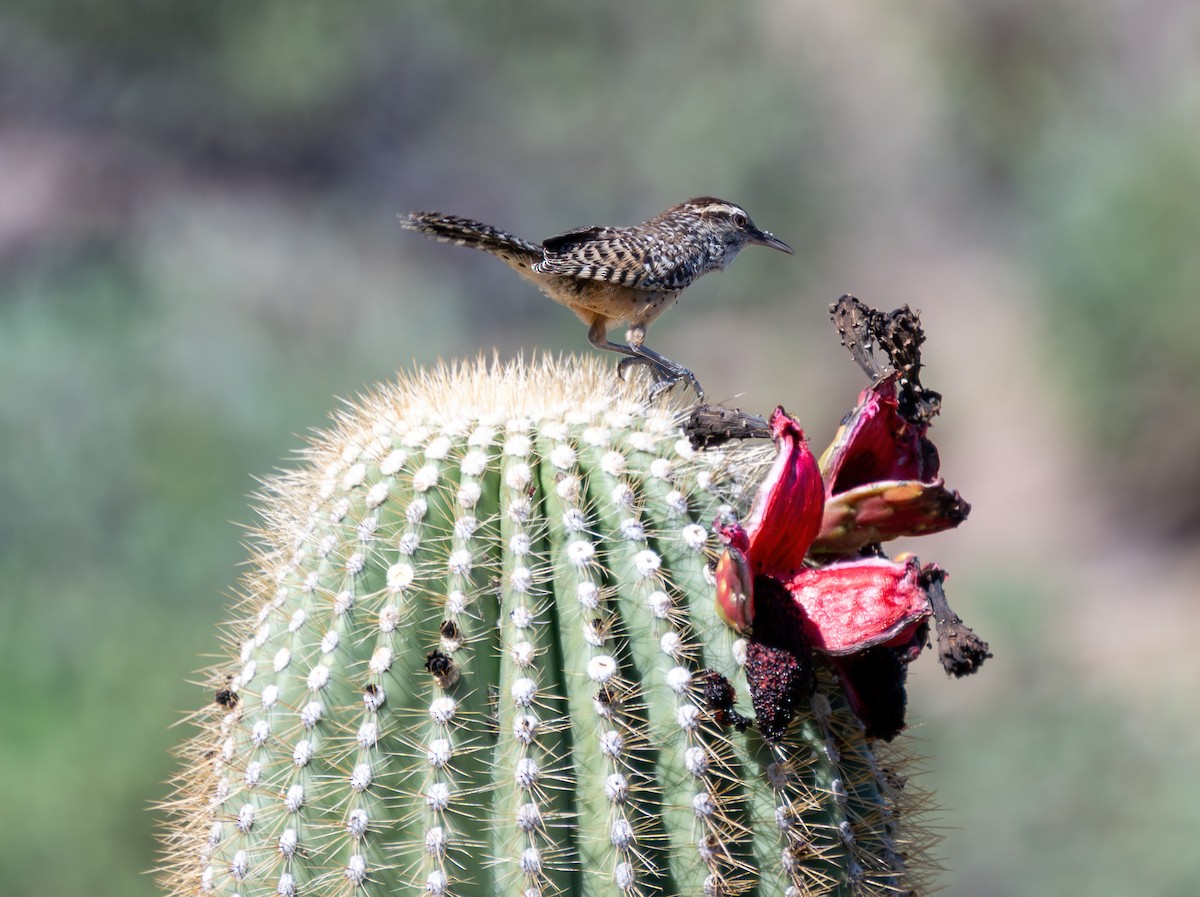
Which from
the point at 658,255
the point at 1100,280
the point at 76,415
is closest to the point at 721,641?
the point at 658,255

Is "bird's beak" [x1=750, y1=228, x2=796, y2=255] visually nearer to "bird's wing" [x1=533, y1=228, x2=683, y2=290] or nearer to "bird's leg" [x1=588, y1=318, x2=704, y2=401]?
"bird's wing" [x1=533, y1=228, x2=683, y2=290]

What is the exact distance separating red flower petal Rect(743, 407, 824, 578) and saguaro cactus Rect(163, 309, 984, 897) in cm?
4

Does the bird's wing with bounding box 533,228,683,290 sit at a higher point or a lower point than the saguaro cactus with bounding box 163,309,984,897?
higher

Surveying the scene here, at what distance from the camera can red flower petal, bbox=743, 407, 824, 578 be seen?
45.9 inches

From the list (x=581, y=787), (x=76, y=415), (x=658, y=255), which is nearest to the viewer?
(x=581, y=787)

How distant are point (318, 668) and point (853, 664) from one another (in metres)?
0.54

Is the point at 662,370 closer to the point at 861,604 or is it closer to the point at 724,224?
the point at 861,604

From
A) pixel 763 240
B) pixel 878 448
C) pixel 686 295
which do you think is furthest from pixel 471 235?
pixel 686 295

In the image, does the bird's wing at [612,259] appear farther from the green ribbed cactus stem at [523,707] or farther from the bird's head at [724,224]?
the green ribbed cactus stem at [523,707]

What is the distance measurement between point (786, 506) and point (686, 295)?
4487 millimetres

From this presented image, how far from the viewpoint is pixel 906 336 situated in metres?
1.22

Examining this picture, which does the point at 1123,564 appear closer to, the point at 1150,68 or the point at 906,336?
the point at 1150,68

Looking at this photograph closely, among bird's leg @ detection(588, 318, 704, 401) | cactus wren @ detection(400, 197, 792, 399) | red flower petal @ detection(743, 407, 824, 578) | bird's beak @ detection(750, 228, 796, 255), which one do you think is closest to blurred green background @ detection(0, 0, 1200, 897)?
bird's beak @ detection(750, 228, 796, 255)

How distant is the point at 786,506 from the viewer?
117 cm
